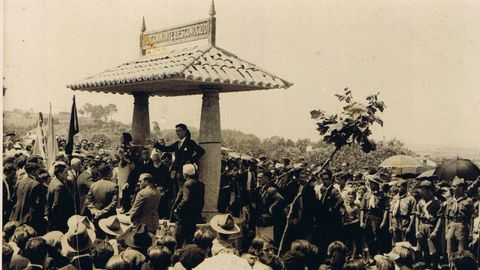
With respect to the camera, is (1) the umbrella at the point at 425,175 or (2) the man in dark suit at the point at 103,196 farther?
(2) the man in dark suit at the point at 103,196

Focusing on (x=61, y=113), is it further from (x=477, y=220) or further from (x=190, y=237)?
(x=477, y=220)

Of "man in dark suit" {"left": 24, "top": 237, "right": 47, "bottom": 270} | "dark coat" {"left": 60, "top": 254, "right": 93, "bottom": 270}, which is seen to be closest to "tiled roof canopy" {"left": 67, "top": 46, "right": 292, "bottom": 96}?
"dark coat" {"left": 60, "top": 254, "right": 93, "bottom": 270}

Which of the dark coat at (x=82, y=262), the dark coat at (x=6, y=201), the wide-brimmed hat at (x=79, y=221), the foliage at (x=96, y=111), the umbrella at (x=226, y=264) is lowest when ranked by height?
the dark coat at (x=82, y=262)

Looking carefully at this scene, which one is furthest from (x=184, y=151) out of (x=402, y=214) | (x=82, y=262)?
(x=402, y=214)

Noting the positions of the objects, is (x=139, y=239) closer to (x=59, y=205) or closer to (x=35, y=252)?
(x=35, y=252)

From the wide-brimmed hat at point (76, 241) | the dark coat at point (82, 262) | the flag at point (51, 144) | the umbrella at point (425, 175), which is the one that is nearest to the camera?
the dark coat at point (82, 262)

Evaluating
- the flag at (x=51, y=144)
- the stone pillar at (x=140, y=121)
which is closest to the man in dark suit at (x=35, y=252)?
the flag at (x=51, y=144)

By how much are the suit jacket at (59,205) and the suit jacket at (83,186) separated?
62 centimetres

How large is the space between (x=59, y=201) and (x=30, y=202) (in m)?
0.47

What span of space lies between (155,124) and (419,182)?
165 inches

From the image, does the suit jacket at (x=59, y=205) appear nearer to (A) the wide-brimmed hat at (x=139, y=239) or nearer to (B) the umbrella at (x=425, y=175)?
(A) the wide-brimmed hat at (x=139, y=239)

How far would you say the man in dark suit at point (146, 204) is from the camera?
7.36m

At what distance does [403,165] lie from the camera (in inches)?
286

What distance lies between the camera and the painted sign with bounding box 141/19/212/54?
7.86m
